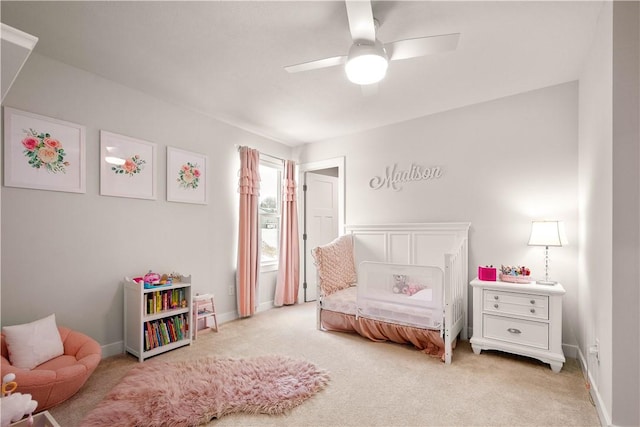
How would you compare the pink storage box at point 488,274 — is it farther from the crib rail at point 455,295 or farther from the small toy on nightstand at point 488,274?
the crib rail at point 455,295

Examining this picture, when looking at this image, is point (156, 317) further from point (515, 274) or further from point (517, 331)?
point (515, 274)

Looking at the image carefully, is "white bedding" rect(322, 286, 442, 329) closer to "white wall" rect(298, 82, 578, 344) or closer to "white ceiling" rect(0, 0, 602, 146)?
"white wall" rect(298, 82, 578, 344)

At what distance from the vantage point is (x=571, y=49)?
228cm

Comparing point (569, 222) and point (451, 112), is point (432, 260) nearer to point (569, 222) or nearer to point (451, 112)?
point (569, 222)

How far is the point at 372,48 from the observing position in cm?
175

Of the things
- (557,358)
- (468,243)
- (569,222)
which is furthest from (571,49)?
(557,358)

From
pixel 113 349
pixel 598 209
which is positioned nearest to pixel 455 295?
pixel 598 209

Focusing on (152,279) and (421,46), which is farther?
(152,279)

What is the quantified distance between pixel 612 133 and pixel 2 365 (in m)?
3.69

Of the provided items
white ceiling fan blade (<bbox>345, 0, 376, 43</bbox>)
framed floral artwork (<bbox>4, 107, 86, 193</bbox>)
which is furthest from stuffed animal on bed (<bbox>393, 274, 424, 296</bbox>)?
framed floral artwork (<bbox>4, 107, 86, 193</bbox>)

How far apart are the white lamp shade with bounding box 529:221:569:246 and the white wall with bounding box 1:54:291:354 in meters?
3.26

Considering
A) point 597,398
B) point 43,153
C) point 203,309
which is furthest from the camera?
point 203,309

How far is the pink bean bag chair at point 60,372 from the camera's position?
5.87 ft

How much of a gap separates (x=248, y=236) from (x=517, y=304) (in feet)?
9.53
